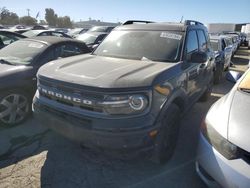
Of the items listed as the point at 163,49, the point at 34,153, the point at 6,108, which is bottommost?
the point at 34,153

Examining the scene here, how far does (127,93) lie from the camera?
272 centimetres

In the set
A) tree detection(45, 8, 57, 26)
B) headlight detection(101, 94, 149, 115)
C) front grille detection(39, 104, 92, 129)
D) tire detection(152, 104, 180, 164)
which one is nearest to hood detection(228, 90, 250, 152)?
tire detection(152, 104, 180, 164)

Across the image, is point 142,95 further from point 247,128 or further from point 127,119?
point 247,128

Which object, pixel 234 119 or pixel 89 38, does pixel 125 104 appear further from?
pixel 89 38

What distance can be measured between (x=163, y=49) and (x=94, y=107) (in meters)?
1.61

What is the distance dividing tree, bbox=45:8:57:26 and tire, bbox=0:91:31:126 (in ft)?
248

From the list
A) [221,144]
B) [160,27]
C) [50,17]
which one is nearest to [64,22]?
[50,17]

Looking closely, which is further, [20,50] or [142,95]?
[20,50]

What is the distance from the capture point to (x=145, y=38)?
13.4 feet

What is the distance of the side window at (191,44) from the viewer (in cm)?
395

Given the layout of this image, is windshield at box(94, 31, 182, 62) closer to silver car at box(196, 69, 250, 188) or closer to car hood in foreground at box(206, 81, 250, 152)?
car hood in foreground at box(206, 81, 250, 152)

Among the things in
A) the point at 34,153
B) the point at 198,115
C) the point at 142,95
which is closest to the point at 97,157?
the point at 34,153

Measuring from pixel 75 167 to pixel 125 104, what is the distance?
126 cm

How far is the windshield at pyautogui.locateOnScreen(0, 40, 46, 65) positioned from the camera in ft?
15.8
